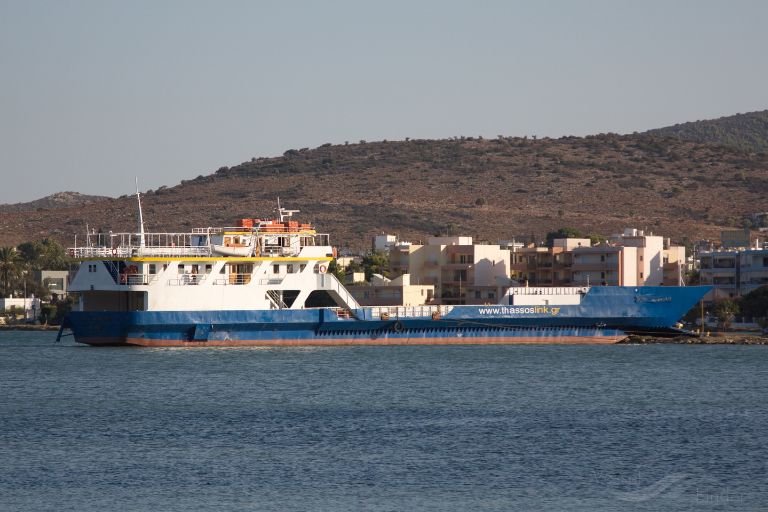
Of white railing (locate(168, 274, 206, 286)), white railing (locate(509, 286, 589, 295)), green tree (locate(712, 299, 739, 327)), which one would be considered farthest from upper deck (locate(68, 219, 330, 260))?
green tree (locate(712, 299, 739, 327))

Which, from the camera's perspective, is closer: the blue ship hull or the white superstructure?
the blue ship hull

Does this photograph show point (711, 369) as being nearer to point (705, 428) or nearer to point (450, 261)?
point (705, 428)

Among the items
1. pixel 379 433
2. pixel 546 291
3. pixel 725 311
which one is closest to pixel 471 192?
pixel 725 311

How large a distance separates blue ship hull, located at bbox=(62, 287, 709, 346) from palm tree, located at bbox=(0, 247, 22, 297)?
3803 centimetres

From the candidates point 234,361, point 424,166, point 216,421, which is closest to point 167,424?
point 216,421

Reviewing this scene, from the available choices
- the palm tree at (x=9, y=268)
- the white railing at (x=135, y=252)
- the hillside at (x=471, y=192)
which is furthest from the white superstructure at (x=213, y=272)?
the hillside at (x=471, y=192)

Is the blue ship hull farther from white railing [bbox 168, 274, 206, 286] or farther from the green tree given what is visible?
the green tree

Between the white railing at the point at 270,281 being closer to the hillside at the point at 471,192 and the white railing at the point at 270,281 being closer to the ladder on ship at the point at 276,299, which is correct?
the ladder on ship at the point at 276,299

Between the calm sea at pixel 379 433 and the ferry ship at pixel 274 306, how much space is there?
2.99 metres

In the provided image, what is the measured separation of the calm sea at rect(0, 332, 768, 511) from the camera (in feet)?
84.3

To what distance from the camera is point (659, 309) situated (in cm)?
6134

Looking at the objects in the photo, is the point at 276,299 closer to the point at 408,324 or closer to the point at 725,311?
the point at 408,324

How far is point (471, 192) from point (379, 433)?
387 ft

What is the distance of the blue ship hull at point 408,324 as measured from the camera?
5584 cm
